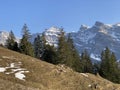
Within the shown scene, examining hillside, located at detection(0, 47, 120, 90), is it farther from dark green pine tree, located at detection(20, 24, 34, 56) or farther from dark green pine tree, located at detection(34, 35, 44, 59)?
dark green pine tree, located at detection(34, 35, 44, 59)

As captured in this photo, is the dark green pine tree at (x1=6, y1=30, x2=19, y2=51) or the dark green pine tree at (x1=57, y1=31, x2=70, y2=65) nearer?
the dark green pine tree at (x1=57, y1=31, x2=70, y2=65)

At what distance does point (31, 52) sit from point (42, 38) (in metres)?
15.7

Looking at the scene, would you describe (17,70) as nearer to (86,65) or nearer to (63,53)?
(63,53)

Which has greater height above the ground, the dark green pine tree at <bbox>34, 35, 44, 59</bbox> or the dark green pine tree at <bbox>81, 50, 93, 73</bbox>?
the dark green pine tree at <bbox>34, 35, 44, 59</bbox>

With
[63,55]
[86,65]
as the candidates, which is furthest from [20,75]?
[86,65]

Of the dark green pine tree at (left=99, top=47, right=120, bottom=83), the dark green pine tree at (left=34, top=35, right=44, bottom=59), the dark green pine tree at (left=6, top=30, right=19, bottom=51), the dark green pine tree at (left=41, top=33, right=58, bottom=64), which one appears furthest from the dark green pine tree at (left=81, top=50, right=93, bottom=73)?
the dark green pine tree at (left=6, top=30, right=19, bottom=51)

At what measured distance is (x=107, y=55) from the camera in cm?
11406

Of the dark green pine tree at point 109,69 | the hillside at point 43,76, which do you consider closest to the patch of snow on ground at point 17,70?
the hillside at point 43,76

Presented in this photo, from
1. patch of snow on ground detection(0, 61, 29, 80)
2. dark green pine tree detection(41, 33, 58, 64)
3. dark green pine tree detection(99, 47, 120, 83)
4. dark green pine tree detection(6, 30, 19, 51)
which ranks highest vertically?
dark green pine tree detection(6, 30, 19, 51)

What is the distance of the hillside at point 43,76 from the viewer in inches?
2191

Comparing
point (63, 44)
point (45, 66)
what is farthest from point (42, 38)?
point (45, 66)

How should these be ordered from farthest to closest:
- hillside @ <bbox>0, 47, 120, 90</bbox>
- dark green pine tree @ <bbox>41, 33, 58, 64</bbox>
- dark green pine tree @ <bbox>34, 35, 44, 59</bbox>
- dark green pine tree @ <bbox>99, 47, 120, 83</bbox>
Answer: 1. dark green pine tree @ <bbox>34, 35, 44, 59</bbox>
2. dark green pine tree @ <bbox>99, 47, 120, 83</bbox>
3. dark green pine tree @ <bbox>41, 33, 58, 64</bbox>
4. hillside @ <bbox>0, 47, 120, 90</bbox>

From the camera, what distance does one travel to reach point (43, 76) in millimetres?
59938

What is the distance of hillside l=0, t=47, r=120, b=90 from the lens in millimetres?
55644
